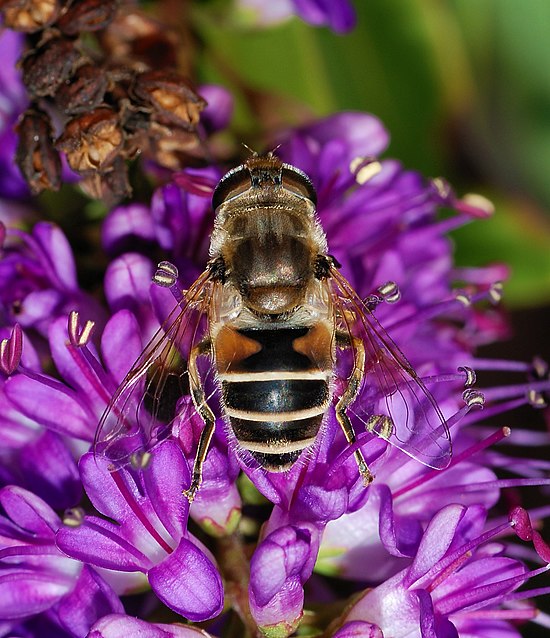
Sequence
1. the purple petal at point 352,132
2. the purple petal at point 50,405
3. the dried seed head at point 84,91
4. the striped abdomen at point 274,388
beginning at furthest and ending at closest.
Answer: the purple petal at point 352,132 → the dried seed head at point 84,91 → the purple petal at point 50,405 → the striped abdomen at point 274,388

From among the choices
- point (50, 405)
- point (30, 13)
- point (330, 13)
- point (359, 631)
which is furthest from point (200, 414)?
point (330, 13)

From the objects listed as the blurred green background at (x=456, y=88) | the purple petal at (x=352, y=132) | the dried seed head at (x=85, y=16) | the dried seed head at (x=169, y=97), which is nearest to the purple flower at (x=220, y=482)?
the dried seed head at (x=169, y=97)

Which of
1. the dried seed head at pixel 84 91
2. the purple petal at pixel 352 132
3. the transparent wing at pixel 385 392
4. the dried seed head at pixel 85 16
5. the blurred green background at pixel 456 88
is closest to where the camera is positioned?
the transparent wing at pixel 385 392

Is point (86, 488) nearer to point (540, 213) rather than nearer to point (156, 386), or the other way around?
point (156, 386)

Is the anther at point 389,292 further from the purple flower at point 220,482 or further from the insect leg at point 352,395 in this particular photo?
the insect leg at point 352,395

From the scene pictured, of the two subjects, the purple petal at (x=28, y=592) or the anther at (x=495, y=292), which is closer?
the purple petal at (x=28, y=592)

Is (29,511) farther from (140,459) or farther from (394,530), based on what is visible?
(394,530)

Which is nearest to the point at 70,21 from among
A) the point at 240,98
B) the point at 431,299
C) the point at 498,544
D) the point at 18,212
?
the point at 18,212
